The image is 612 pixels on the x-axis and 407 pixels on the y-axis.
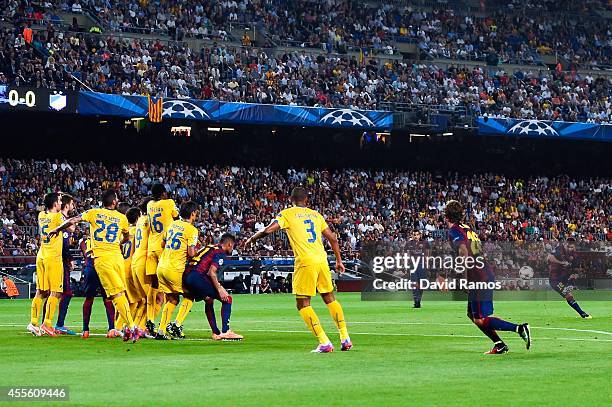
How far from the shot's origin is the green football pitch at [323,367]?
1097 cm

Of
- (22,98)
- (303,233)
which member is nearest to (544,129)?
(22,98)

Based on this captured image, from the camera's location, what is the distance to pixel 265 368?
13688 mm

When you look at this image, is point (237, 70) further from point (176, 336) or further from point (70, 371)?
point (70, 371)

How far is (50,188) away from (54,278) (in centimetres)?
2680

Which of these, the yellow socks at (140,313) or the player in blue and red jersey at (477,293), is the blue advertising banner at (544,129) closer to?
the yellow socks at (140,313)

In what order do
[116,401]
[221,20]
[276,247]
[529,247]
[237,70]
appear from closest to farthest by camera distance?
1. [116,401]
2. [529,247]
3. [276,247]
4. [237,70]
5. [221,20]

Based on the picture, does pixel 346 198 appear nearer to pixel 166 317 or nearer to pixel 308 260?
pixel 166 317

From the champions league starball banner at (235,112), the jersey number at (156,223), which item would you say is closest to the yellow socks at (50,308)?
the jersey number at (156,223)

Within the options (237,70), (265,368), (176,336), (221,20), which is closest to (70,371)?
(265,368)

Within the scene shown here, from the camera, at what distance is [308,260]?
1628 cm

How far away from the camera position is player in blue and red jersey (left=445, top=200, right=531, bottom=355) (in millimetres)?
15711

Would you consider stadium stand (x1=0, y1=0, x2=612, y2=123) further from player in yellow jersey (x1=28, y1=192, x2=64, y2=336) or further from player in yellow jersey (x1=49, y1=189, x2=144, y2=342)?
player in yellow jersey (x1=49, y1=189, x2=144, y2=342)

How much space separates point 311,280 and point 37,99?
98.3 ft

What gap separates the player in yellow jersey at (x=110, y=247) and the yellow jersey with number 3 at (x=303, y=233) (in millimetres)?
3325
